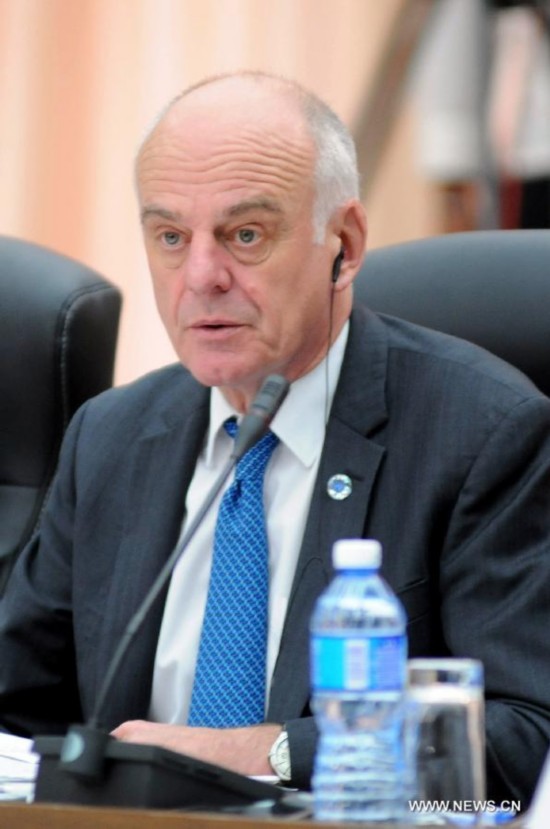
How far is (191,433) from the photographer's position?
2.21 meters

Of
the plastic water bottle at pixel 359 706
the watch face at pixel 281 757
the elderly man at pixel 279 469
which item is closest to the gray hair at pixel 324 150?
the elderly man at pixel 279 469

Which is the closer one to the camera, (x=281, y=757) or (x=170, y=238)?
(x=281, y=757)

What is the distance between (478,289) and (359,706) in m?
1.03

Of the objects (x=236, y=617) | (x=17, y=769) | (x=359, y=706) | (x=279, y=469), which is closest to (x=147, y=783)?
(x=359, y=706)

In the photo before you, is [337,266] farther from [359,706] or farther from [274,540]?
[359,706]

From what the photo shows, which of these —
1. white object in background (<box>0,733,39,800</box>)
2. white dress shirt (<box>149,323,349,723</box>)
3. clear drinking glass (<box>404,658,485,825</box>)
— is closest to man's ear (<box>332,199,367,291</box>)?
white dress shirt (<box>149,323,349,723</box>)

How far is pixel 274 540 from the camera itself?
2.07 m

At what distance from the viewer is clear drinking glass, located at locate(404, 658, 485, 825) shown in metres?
1.33

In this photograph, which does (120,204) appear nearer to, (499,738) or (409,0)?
(409,0)

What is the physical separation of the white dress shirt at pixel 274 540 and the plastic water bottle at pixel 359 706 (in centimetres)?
68

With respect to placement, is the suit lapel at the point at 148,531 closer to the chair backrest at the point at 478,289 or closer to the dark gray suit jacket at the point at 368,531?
the dark gray suit jacket at the point at 368,531

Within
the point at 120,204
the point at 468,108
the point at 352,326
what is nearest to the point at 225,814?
the point at 352,326

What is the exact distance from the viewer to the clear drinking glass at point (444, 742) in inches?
52.6

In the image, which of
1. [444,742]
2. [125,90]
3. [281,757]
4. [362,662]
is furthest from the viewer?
[125,90]
